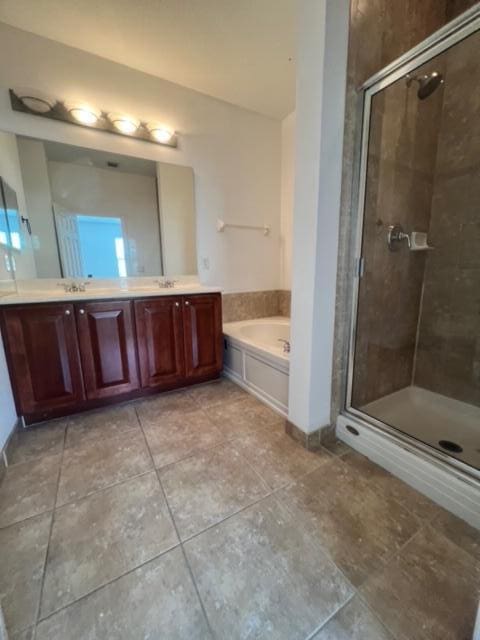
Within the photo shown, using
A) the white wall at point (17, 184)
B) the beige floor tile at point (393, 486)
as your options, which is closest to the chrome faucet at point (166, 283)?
the white wall at point (17, 184)

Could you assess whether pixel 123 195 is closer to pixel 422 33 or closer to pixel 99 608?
pixel 422 33

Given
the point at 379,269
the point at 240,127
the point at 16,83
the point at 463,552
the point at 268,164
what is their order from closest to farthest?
the point at 463,552
the point at 379,269
the point at 16,83
the point at 240,127
the point at 268,164

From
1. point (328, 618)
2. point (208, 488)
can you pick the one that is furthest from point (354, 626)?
point (208, 488)

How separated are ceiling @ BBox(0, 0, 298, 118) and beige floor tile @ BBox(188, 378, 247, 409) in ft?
8.22

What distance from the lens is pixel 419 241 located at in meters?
1.77

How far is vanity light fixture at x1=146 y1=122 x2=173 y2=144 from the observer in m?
2.10

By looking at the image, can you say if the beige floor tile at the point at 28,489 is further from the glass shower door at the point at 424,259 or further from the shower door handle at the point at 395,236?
the shower door handle at the point at 395,236

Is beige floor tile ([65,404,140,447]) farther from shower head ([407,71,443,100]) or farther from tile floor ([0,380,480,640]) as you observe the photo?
shower head ([407,71,443,100])

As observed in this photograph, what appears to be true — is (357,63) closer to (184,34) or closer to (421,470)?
(184,34)

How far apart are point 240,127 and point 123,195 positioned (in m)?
1.34

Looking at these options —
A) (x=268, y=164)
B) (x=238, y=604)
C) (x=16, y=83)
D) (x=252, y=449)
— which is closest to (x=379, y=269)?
(x=252, y=449)

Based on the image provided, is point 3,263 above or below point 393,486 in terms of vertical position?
above

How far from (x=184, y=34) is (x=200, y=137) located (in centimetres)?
68

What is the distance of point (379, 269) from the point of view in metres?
1.58
